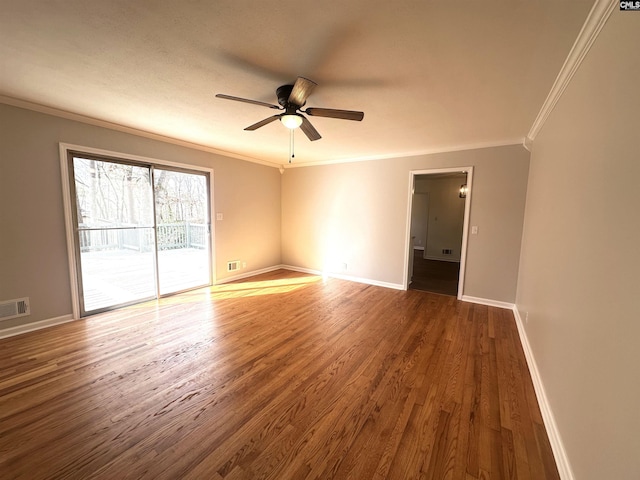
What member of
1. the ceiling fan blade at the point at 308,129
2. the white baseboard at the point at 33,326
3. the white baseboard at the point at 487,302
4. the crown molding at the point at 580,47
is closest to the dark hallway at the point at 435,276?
the white baseboard at the point at 487,302

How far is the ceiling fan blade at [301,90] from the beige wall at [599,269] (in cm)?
160

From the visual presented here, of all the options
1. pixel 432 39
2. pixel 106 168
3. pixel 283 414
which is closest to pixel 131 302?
pixel 106 168

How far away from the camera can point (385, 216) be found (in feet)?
15.5

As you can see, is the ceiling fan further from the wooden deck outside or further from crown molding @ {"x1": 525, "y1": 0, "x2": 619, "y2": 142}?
the wooden deck outside

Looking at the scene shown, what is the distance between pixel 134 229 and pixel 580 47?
4913mm

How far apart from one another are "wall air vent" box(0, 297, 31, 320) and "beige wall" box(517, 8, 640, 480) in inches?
187

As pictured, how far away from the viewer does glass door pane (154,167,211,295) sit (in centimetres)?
398

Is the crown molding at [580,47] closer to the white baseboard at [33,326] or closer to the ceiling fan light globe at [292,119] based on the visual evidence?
the ceiling fan light globe at [292,119]

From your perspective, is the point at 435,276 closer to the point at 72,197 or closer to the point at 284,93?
the point at 284,93

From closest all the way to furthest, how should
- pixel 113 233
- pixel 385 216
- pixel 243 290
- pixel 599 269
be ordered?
pixel 599 269 < pixel 113 233 < pixel 243 290 < pixel 385 216

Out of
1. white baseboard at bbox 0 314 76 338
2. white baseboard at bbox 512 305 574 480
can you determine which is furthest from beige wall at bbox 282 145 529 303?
white baseboard at bbox 0 314 76 338

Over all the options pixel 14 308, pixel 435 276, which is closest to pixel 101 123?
pixel 14 308

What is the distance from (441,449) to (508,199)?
11.4 ft

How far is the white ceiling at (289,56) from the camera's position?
140cm
